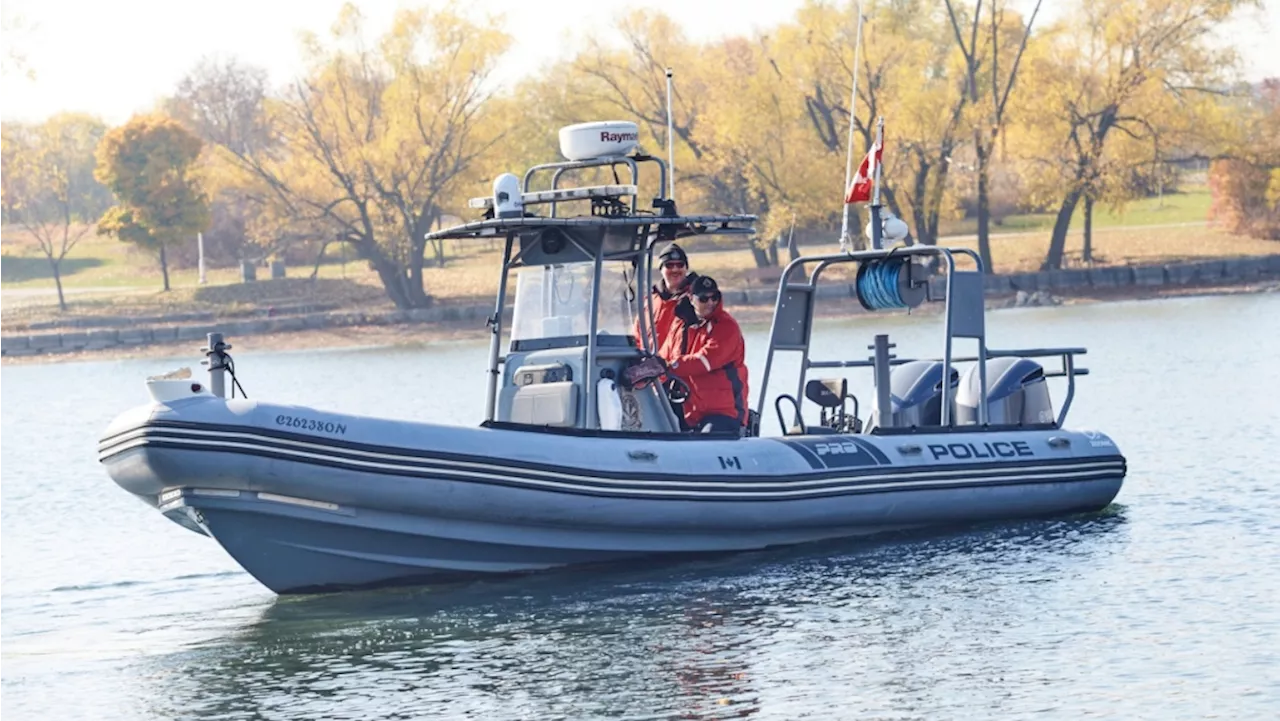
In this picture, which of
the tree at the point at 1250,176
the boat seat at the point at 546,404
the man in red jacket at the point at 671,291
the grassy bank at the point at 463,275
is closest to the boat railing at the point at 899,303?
the man in red jacket at the point at 671,291

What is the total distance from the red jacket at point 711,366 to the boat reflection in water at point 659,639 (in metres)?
1.05

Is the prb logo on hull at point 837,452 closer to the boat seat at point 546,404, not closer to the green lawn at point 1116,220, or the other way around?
the boat seat at point 546,404

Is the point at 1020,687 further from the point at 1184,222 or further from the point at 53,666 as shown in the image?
the point at 1184,222

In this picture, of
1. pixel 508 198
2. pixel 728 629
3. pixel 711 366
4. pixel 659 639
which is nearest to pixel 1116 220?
pixel 711 366

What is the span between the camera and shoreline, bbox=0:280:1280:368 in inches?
1796

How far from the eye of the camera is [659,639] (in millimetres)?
11688

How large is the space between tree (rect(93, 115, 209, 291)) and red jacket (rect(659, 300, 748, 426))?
46222mm

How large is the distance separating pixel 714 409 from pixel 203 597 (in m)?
3.82

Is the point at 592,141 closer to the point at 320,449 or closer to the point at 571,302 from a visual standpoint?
the point at 571,302

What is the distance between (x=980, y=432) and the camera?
14.7 metres

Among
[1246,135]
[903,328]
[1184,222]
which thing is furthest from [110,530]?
[1184,222]

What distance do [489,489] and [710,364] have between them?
2.14m

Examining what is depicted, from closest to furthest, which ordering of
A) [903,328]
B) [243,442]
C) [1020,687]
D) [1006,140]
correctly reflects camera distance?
[1020,687] → [243,442] → [903,328] → [1006,140]

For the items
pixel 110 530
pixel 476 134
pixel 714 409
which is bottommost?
pixel 110 530
